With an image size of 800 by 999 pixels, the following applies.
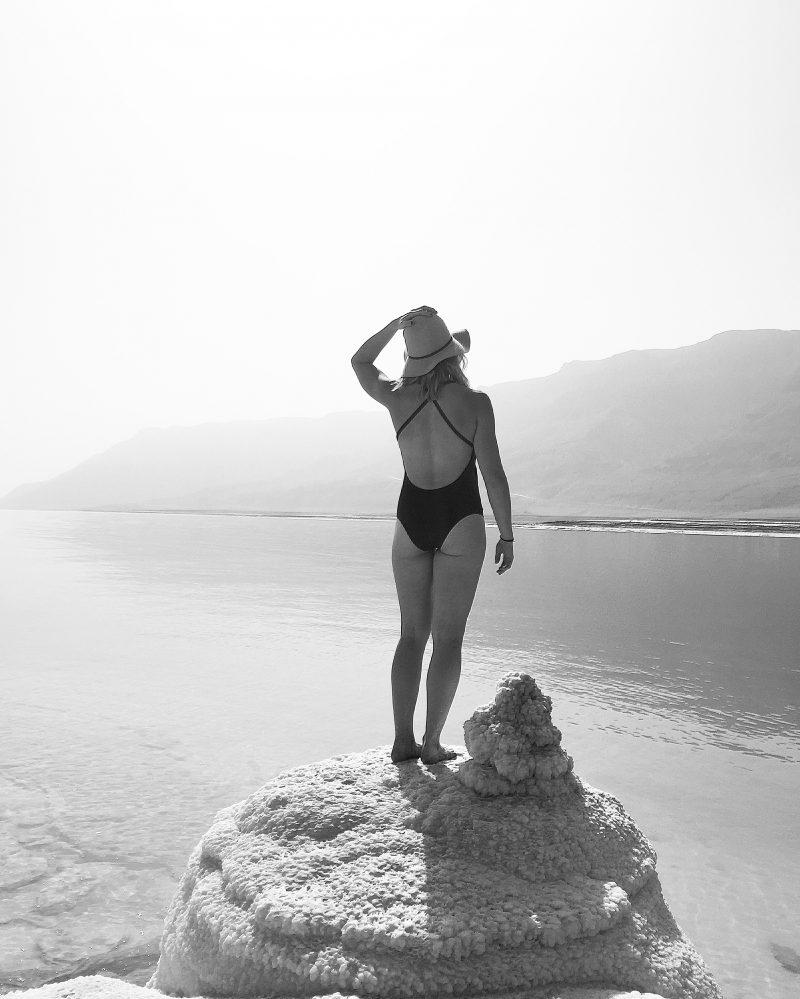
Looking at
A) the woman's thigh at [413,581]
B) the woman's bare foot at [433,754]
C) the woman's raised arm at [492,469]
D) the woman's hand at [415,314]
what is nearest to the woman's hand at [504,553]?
the woman's raised arm at [492,469]

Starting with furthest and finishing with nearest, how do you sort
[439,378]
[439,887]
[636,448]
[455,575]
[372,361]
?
[636,448], [372,361], [439,378], [455,575], [439,887]

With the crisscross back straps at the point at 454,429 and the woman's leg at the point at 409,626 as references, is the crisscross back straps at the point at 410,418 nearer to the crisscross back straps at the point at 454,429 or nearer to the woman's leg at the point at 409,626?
the crisscross back straps at the point at 454,429

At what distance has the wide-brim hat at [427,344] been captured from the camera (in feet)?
10.9

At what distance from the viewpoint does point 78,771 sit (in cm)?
564

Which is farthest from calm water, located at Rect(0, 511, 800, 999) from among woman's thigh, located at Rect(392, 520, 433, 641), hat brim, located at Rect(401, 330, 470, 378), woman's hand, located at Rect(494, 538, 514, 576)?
hat brim, located at Rect(401, 330, 470, 378)

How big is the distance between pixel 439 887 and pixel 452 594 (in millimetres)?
1149

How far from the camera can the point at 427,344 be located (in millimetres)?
3346

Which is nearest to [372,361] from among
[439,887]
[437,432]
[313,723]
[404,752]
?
[437,432]

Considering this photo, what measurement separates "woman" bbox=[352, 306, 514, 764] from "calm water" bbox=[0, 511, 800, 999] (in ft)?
5.78

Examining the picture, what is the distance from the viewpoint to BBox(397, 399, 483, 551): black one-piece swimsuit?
3221 millimetres

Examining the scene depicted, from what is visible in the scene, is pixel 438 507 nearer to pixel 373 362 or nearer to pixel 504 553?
pixel 504 553

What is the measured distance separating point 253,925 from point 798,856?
145 inches

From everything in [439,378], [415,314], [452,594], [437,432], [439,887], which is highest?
[415,314]

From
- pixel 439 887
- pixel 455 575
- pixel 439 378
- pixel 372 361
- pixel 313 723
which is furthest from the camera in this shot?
pixel 313 723
